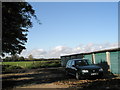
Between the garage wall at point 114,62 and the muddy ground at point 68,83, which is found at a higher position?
the garage wall at point 114,62

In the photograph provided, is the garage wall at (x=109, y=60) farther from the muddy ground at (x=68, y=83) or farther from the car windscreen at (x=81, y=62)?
the car windscreen at (x=81, y=62)

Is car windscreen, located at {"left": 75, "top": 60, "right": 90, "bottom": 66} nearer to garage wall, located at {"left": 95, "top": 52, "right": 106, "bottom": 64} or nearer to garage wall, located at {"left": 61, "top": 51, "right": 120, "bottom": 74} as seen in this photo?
garage wall, located at {"left": 61, "top": 51, "right": 120, "bottom": 74}

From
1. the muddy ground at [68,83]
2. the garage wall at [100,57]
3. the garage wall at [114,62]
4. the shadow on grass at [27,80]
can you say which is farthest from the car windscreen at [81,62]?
the garage wall at [100,57]

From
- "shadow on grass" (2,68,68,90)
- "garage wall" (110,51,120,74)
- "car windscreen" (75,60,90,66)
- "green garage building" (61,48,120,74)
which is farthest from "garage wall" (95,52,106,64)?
"shadow on grass" (2,68,68,90)

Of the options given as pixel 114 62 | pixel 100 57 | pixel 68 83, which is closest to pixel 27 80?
pixel 68 83

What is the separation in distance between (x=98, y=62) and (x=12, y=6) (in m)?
11.8

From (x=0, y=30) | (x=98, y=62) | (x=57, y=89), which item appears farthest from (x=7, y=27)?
(x=98, y=62)

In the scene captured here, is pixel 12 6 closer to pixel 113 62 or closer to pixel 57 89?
pixel 57 89

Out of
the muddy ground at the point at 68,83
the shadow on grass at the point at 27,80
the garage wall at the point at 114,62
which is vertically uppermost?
the garage wall at the point at 114,62

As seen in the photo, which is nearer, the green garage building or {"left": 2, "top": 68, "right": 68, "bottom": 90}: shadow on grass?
{"left": 2, "top": 68, "right": 68, "bottom": 90}: shadow on grass

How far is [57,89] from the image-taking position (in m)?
9.87

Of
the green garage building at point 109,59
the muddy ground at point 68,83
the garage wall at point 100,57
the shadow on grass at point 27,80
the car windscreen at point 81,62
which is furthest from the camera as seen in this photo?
the garage wall at point 100,57

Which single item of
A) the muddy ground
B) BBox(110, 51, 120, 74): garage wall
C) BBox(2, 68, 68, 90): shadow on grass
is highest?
BBox(110, 51, 120, 74): garage wall

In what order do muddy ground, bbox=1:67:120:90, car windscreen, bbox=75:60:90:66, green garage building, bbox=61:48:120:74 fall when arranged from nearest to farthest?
muddy ground, bbox=1:67:120:90 < car windscreen, bbox=75:60:90:66 < green garage building, bbox=61:48:120:74
